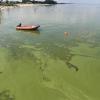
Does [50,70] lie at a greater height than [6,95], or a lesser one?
greater

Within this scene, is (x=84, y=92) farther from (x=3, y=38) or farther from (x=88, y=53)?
(x=3, y=38)

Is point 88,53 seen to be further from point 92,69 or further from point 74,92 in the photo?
point 74,92

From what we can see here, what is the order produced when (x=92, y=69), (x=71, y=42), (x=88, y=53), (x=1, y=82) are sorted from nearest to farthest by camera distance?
(x=1, y=82) → (x=92, y=69) → (x=88, y=53) → (x=71, y=42)

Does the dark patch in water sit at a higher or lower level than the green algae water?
lower

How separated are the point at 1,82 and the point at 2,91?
148cm

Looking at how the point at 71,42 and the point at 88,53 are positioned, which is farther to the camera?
the point at 71,42

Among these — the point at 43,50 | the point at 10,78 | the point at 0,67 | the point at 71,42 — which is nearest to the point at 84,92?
the point at 10,78

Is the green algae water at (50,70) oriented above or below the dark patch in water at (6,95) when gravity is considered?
above

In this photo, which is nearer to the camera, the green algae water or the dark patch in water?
the dark patch in water

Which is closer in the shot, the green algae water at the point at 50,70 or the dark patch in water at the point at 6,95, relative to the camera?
the dark patch in water at the point at 6,95

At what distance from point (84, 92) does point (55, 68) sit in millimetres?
4796

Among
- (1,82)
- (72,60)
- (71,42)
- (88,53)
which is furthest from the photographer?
(71,42)

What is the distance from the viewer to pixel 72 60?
66.6ft

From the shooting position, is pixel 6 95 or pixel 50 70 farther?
pixel 50 70
